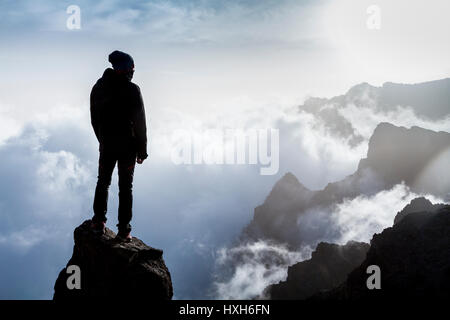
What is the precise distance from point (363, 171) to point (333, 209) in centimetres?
2628

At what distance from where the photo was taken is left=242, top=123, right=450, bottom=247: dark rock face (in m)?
145

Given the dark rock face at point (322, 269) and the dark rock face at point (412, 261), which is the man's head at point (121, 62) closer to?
the dark rock face at point (412, 261)

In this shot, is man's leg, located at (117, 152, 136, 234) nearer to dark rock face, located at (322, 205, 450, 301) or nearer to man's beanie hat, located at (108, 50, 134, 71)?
man's beanie hat, located at (108, 50, 134, 71)

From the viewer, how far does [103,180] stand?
8359 millimetres

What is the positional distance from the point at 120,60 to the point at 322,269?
289 ft

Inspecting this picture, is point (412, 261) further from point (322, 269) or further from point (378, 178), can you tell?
point (378, 178)

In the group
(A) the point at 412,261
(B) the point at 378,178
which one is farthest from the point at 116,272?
(B) the point at 378,178

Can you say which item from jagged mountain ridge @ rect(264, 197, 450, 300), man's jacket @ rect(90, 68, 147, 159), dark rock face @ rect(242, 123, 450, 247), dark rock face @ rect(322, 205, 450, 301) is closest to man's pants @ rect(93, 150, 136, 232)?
man's jacket @ rect(90, 68, 147, 159)

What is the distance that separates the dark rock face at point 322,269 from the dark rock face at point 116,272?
271 feet

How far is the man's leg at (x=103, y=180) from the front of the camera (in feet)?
27.1

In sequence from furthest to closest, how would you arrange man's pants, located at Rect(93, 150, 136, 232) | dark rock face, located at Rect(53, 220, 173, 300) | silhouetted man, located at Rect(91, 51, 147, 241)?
man's pants, located at Rect(93, 150, 136, 232) → silhouetted man, located at Rect(91, 51, 147, 241) → dark rock face, located at Rect(53, 220, 173, 300)

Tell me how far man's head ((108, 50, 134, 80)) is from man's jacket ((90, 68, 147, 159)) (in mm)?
143
